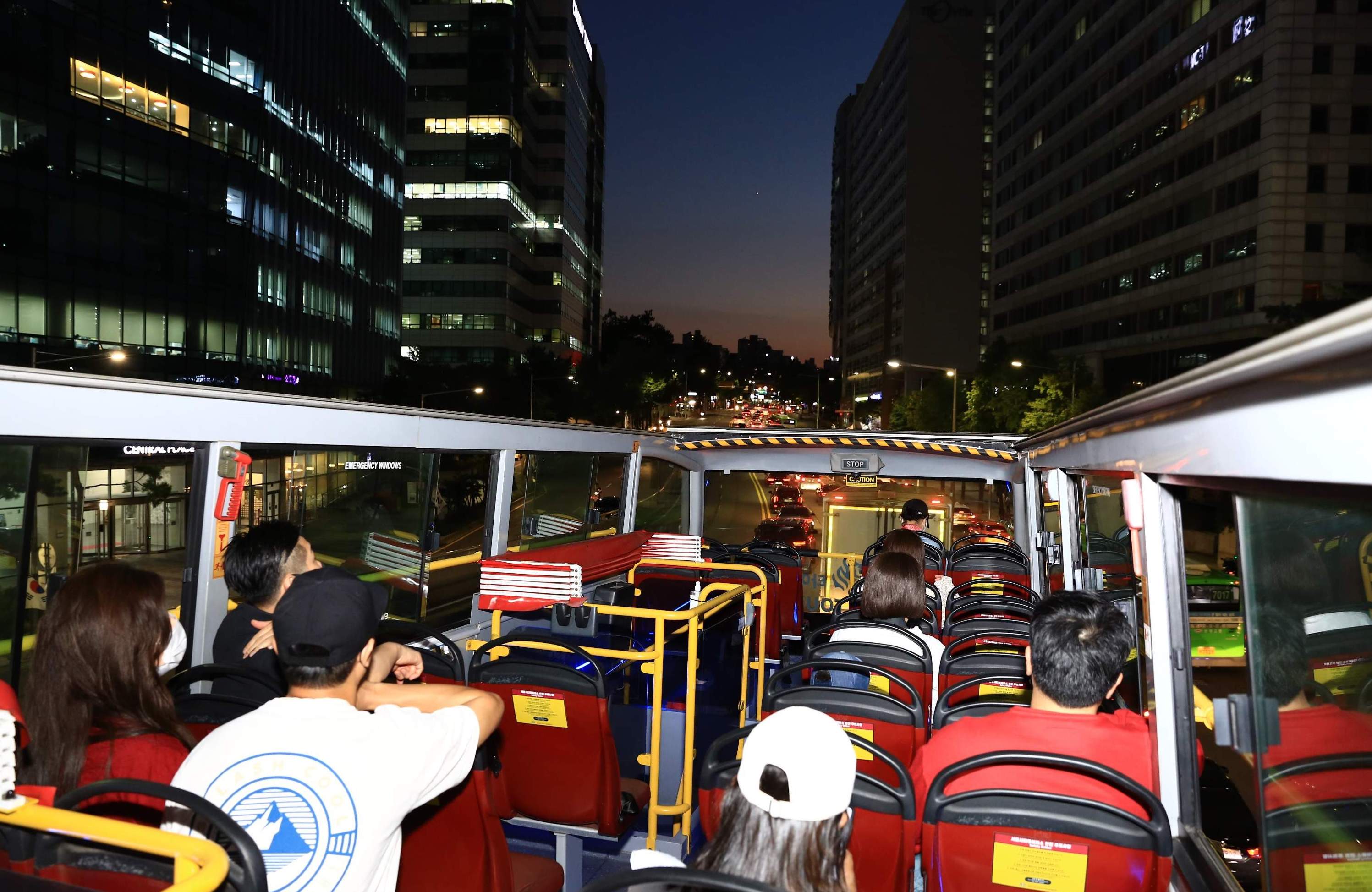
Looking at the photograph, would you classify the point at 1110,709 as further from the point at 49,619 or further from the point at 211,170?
the point at 211,170

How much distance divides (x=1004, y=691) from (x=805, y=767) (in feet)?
9.98

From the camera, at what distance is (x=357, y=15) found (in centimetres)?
5772

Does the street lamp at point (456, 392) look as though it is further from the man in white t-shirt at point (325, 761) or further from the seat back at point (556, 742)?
the man in white t-shirt at point (325, 761)

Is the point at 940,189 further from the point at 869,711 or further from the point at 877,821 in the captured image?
the point at 877,821

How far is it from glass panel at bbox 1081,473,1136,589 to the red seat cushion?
3549 mm

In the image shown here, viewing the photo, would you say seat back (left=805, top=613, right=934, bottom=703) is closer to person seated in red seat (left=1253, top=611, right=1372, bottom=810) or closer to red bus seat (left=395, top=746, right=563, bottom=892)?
person seated in red seat (left=1253, top=611, right=1372, bottom=810)

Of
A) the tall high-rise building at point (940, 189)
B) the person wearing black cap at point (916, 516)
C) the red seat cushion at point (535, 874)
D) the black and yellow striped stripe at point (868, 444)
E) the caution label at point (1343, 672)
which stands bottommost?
the red seat cushion at point (535, 874)

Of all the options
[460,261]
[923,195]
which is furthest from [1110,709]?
[923,195]

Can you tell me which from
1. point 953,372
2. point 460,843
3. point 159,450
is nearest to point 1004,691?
point 460,843

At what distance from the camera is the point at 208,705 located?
3.14 meters

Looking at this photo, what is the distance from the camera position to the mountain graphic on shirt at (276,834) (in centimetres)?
206

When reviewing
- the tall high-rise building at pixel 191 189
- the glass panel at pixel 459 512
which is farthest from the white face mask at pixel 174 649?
the tall high-rise building at pixel 191 189

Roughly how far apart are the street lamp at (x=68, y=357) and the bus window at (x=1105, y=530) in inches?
1281

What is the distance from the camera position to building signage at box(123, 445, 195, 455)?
4429 mm
